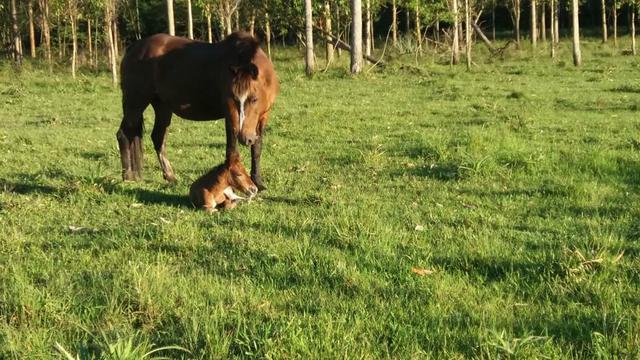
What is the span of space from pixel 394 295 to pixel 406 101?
1354 cm

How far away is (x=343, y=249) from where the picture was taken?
5.14 meters

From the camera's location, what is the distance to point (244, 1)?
36.6 meters

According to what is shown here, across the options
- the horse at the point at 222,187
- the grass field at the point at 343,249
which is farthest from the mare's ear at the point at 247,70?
the grass field at the point at 343,249

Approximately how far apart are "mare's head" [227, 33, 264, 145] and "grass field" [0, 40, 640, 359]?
0.81 meters

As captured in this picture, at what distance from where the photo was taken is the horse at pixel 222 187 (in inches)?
259

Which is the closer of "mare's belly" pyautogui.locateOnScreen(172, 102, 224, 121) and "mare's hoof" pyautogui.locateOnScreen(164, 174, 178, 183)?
"mare's belly" pyautogui.locateOnScreen(172, 102, 224, 121)

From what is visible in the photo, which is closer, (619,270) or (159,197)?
(619,270)

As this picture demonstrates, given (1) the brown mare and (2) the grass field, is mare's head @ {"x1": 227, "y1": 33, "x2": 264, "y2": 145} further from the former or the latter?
(2) the grass field

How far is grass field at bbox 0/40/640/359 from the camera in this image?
351cm

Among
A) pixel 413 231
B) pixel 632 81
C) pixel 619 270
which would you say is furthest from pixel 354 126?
pixel 632 81

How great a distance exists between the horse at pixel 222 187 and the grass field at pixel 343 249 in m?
0.16

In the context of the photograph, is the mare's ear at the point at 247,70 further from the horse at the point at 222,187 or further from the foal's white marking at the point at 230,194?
the foal's white marking at the point at 230,194

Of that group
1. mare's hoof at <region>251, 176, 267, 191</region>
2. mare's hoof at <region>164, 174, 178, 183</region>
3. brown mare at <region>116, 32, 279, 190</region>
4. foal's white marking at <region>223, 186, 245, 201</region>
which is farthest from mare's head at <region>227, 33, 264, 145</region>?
mare's hoof at <region>164, 174, 178, 183</region>

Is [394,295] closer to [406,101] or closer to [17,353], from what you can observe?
[17,353]
